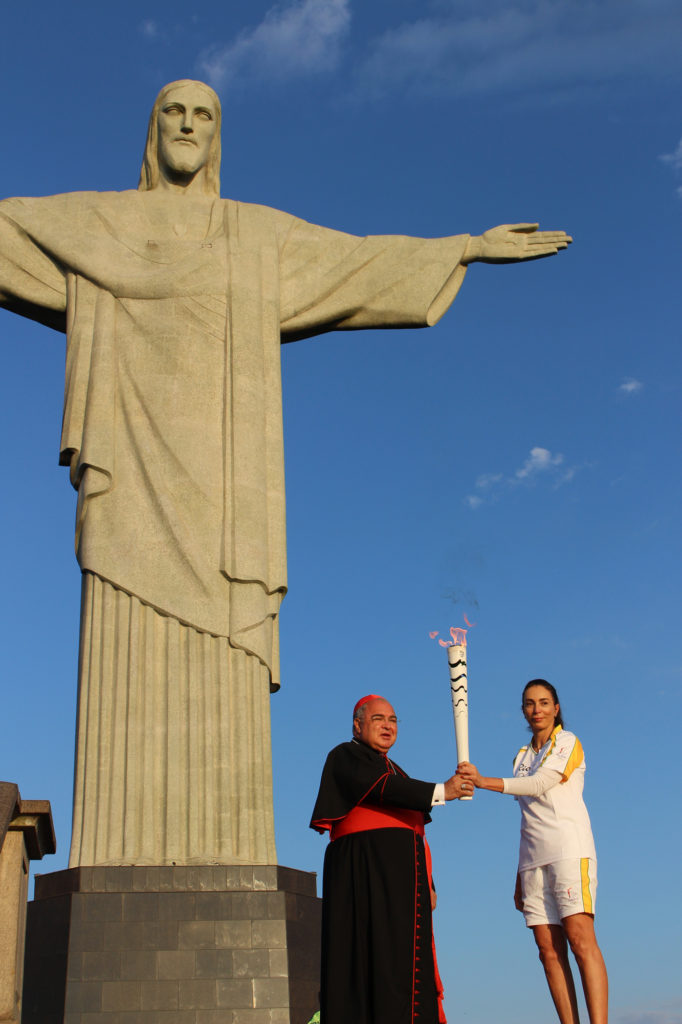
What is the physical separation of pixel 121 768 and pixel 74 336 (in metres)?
3.32

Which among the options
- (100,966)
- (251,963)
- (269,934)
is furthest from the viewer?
(269,934)

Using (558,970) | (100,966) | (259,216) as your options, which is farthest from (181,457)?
(558,970)

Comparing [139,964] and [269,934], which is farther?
[269,934]

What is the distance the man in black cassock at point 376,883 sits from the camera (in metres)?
5.41

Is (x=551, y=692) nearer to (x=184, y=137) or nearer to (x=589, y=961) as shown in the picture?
(x=589, y=961)

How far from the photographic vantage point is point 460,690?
5.40 m

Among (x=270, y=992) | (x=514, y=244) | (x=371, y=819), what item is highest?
(x=514, y=244)

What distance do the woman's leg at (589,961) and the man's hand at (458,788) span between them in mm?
882

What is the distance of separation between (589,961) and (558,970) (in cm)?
31

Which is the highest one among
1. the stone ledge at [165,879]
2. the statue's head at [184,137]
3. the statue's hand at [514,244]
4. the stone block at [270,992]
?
the statue's head at [184,137]

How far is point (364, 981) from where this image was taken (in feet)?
17.8

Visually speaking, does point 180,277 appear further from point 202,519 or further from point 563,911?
point 563,911

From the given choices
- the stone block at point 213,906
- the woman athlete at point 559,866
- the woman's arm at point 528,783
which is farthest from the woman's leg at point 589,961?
the stone block at point 213,906

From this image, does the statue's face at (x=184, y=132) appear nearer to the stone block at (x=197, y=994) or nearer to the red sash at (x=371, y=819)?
the red sash at (x=371, y=819)
